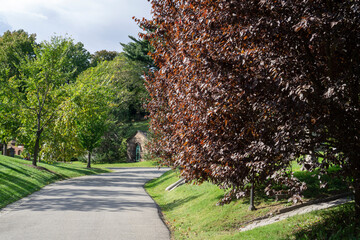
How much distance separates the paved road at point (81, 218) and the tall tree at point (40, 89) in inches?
416

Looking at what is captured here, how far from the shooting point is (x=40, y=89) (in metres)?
Answer: 24.0

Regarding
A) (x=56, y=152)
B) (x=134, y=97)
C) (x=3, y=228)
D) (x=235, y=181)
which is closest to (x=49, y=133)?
(x=56, y=152)

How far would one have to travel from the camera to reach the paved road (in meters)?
7.89

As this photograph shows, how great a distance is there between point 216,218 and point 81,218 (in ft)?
12.9

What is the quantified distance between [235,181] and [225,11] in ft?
10.6

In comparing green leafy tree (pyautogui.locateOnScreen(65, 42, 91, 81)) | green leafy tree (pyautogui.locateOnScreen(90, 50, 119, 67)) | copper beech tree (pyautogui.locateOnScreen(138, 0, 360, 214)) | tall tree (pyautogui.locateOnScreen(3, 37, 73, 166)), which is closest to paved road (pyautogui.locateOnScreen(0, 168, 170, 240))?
copper beech tree (pyautogui.locateOnScreen(138, 0, 360, 214))

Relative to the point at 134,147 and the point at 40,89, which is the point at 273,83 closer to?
the point at 40,89

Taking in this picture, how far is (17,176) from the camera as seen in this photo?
17.8 meters

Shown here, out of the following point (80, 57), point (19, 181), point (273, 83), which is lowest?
point (19, 181)

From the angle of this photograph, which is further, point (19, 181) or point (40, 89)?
point (40, 89)

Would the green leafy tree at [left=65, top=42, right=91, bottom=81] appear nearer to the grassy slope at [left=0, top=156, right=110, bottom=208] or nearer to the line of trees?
the line of trees

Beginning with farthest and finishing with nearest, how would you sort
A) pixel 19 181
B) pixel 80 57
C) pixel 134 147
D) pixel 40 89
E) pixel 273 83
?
pixel 80 57
pixel 134 147
pixel 40 89
pixel 19 181
pixel 273 83

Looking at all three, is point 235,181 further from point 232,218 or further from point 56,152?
point 56,152

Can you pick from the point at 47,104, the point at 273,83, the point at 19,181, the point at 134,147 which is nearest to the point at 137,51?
the point at 134,147
